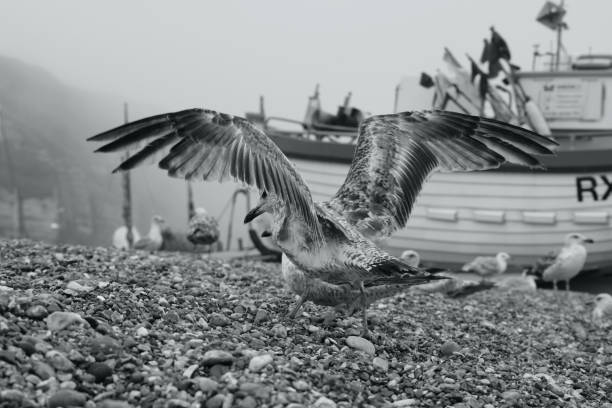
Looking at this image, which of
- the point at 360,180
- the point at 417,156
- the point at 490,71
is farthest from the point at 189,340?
the point at 490,71

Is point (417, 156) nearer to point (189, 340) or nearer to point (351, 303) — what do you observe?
point (351, 303)

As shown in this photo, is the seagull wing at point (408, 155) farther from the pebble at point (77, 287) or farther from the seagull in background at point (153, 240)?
the seagull in background at point (153, 240)

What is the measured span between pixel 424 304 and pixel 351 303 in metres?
2.68

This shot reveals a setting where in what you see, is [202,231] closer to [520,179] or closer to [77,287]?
[520,179]

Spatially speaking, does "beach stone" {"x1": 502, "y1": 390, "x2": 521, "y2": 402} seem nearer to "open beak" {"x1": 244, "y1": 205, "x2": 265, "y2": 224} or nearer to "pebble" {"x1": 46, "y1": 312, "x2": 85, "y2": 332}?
"open beak" {"x1": 244, "y1": 205, "x2": 265, "y2": 224}

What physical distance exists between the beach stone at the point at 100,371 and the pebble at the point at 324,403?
3.15ft

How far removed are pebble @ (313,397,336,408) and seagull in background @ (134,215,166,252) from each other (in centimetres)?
1037

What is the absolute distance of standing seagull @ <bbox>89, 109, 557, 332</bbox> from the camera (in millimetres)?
4695

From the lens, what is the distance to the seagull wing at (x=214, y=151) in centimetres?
468

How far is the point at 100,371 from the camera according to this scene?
349cm

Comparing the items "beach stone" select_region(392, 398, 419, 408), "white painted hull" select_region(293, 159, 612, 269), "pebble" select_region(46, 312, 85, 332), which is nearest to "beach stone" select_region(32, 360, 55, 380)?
"pebble" select_region(46, 312, 85, 332)

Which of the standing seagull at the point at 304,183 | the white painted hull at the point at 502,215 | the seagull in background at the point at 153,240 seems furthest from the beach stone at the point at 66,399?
the white painted hull at the point at 502,215

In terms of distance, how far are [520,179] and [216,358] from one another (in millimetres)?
12541

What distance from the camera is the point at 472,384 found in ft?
14.7
